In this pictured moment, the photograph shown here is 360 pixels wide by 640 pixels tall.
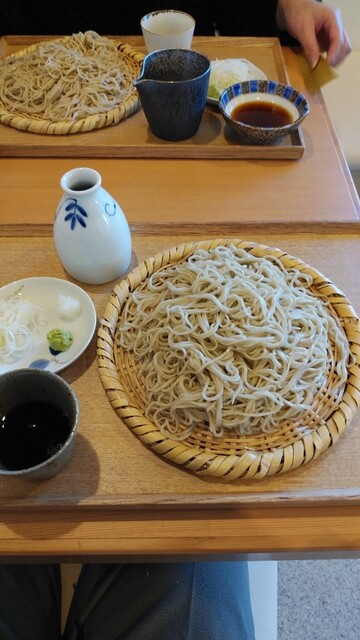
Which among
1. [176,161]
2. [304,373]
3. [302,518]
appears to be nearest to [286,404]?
[304,373]

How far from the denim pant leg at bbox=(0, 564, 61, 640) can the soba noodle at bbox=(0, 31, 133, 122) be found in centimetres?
116

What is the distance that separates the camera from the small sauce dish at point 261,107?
1349 mm

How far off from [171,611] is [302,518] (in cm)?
41

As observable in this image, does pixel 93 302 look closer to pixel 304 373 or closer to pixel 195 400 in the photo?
pixel 195 400

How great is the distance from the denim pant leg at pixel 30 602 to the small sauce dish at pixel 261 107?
1201 millimetres

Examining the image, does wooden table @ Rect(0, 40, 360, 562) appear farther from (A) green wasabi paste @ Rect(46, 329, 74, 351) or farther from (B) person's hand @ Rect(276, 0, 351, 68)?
(B) person's hand @ Rect(276, 0, 351, 68)

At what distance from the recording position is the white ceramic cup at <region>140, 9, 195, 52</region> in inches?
57.3

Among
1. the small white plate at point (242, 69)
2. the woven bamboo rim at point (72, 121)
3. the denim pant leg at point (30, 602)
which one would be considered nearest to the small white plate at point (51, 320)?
the denim pant leg at point (30, 602)

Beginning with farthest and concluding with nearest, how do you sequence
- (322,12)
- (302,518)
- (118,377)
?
(322,12) → (118,377) → (302,518)

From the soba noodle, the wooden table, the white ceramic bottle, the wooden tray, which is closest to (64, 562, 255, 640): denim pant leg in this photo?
the wooden table

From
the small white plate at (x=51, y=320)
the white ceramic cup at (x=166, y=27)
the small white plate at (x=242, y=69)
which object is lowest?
the small white plate at (x=51, y=320)

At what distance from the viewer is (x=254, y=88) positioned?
1.43 metres

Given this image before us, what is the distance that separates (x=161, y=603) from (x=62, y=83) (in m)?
1.36

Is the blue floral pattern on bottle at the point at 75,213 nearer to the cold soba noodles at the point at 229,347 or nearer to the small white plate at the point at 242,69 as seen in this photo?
the cold soba noodles at the point at 229,347
